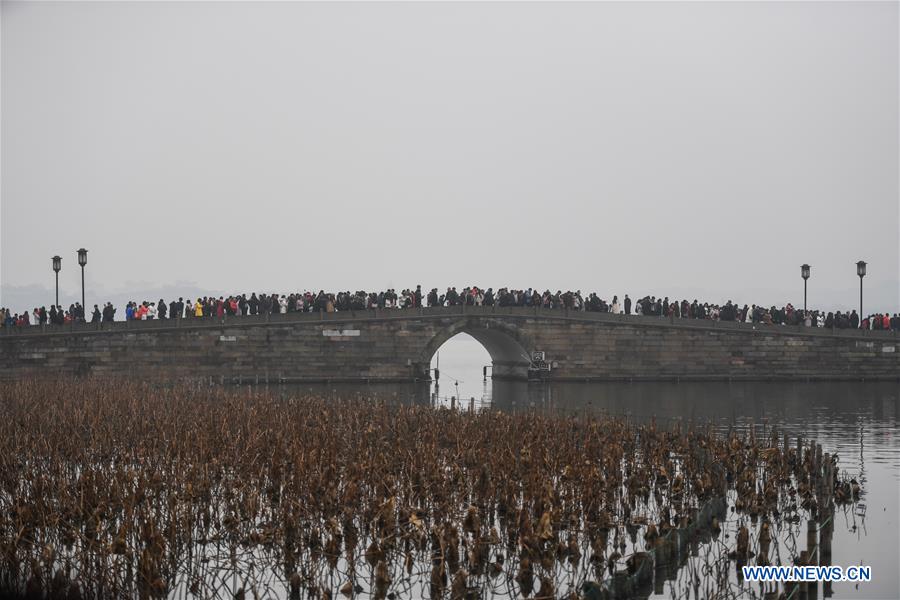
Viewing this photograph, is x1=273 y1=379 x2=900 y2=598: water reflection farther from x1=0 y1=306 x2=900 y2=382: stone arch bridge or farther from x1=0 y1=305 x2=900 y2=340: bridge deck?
x1=0 y1=305 x2=900 y2=340: bridge deck

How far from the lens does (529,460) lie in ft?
51.8

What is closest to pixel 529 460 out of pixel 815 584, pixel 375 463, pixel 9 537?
pixel 375 463

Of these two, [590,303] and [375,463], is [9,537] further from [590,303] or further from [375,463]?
[590,303]

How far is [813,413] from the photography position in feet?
104

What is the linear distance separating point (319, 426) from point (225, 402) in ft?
19.7

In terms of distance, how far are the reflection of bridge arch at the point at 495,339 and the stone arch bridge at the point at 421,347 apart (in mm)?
56

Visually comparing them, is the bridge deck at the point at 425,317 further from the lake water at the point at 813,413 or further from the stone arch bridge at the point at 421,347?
the lake water at the point at 813,413

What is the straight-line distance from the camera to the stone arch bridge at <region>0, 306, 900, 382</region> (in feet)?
140

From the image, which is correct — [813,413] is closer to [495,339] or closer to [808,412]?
[808,412]

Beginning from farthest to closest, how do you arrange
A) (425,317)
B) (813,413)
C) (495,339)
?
(495,339) → (425,317) → (813,413)

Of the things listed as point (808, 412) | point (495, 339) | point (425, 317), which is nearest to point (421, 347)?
point (425, 317)

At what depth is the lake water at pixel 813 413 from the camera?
44.8ft

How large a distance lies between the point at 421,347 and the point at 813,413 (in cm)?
1916

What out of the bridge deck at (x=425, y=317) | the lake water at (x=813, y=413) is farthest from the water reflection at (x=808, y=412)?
the bridge deck at (x=425, y=317)
